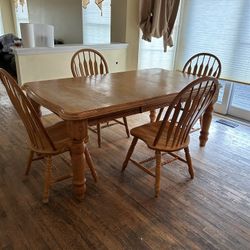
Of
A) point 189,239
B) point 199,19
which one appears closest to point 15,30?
point 199,19

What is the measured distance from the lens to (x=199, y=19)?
3.52 metres

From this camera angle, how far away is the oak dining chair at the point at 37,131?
4.82 ft

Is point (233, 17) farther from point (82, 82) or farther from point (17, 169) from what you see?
point (17, 169)

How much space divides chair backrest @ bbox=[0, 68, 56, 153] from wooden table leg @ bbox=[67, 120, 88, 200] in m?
0.17

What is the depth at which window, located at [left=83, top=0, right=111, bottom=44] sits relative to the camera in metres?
4.51

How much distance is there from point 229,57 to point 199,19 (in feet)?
2.38

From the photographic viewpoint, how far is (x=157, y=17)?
353cm

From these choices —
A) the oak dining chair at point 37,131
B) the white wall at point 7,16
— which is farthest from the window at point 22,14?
the oak dining chair at point 37,131

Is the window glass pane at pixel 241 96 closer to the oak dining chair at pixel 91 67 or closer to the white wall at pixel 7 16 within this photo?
the oak dining chair at pixel 91 67

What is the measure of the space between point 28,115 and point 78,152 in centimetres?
39

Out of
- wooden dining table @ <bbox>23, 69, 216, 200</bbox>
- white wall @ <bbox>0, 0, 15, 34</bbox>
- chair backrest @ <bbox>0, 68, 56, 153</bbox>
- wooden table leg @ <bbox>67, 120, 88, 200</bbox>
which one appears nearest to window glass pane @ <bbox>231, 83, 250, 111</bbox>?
wooden dining table @ <bbox>23, 69, 216, 200</bbox>

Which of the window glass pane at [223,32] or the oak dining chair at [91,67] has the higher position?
the window glass pane at [223,32]

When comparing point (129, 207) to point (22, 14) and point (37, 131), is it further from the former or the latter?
point (22, 14)

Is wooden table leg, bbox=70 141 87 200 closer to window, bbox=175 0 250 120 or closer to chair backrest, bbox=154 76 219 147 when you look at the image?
chair backrest, bbox=154 76 219 147
